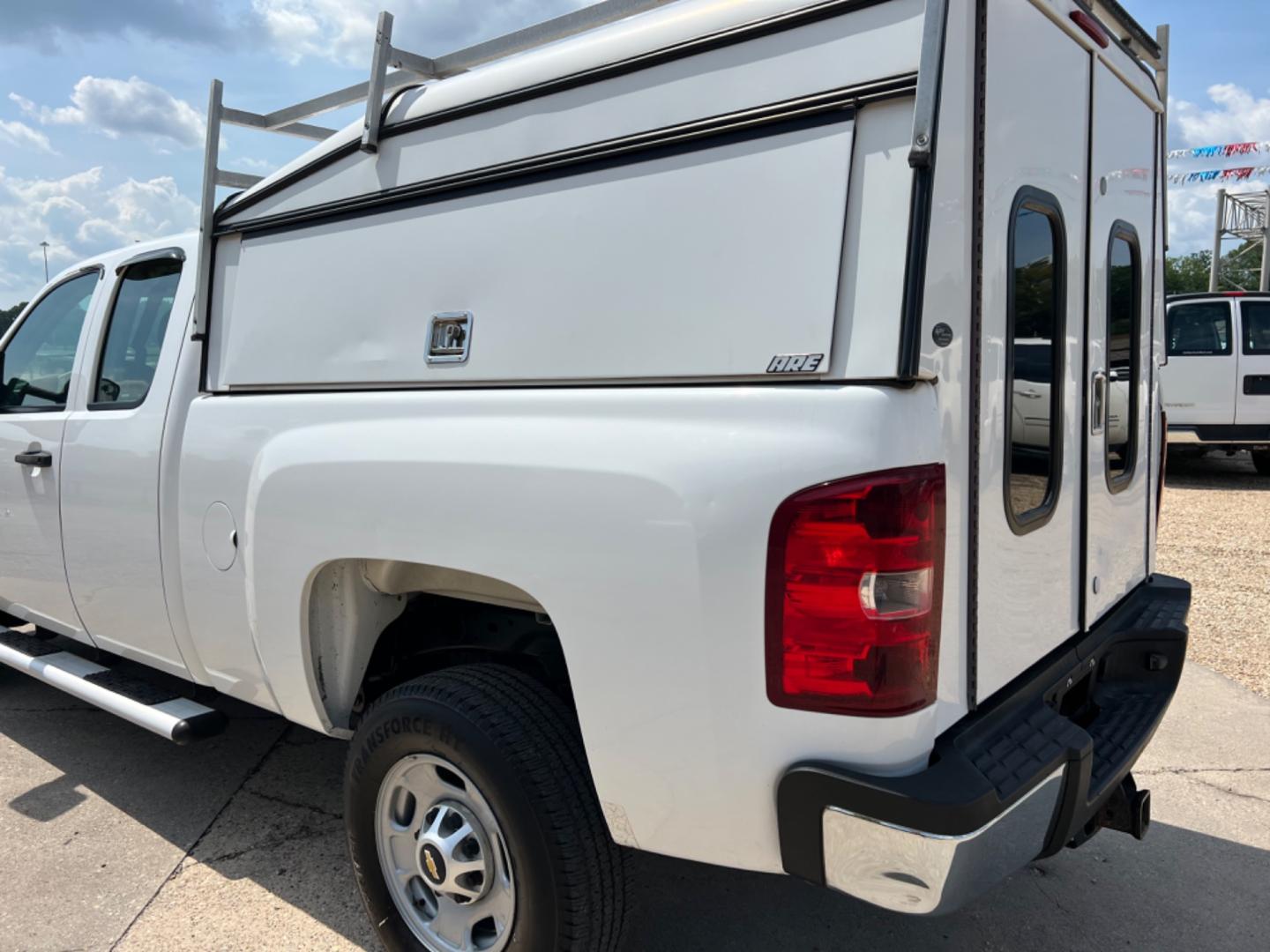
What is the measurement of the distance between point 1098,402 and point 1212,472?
38.0 ft

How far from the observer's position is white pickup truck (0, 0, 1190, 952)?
1.90 m

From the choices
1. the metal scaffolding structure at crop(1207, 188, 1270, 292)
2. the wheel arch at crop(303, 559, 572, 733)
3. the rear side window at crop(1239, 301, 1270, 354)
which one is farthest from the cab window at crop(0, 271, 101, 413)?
the metal scaffolding structure at crop(1207, 188, 1270, 292)

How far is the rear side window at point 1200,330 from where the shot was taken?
1135 centimetres

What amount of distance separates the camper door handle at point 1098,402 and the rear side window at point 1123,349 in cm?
8

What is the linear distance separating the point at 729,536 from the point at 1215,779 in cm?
314

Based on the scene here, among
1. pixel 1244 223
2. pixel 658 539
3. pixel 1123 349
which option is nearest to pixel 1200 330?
pixel 1123 349

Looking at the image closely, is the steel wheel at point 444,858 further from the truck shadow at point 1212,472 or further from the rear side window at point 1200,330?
the rear side window at point 1200,330

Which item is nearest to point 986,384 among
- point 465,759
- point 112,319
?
point 465,759

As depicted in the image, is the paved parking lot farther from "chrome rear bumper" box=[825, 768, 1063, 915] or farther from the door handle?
the door handle

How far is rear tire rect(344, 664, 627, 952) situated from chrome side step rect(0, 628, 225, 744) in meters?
0.81

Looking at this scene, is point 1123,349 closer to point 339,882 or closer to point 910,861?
point 910,861

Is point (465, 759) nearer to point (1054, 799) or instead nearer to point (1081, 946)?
point (1054, 799)

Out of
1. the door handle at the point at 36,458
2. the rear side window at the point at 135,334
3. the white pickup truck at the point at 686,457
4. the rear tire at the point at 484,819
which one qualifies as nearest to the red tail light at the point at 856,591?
the white pickup truck at the point at 686,457

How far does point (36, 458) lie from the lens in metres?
3.67
